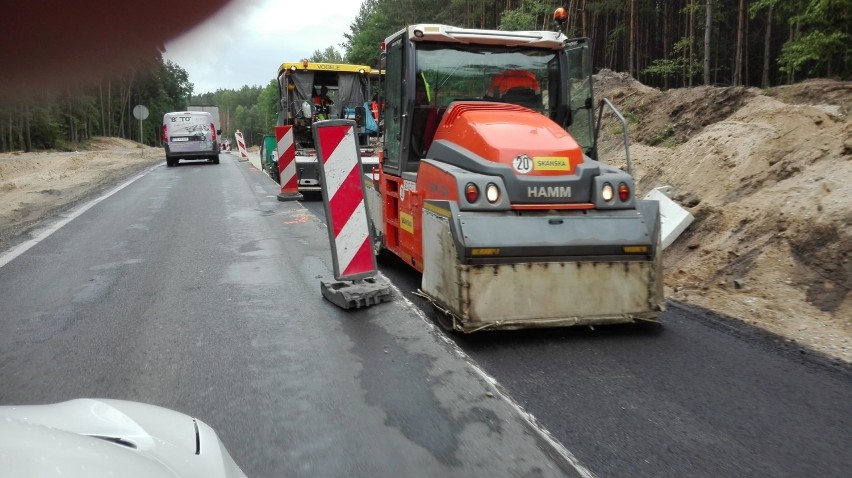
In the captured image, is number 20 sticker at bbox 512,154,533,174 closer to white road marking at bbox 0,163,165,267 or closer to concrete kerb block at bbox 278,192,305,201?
white road marking at bbox 0,163,165,267

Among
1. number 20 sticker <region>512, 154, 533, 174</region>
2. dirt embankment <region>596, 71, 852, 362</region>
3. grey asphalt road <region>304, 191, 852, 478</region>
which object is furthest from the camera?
dirt embankment <region>596, 71, 852, 362</region>

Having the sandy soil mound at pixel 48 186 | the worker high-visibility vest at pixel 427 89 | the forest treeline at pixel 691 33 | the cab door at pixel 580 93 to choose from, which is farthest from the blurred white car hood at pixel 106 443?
the forest treeline at pixel 691 33

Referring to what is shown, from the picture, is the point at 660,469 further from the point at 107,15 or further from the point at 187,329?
the point at 187,329

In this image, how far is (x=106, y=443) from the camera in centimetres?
173

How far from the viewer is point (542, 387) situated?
4.32 metres

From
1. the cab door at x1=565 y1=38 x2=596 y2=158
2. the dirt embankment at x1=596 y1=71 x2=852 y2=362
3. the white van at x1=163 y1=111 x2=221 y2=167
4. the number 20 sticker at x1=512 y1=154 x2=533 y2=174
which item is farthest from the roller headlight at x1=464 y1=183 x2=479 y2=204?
the white van at x1=163 y1=111 x2=221 y2=167

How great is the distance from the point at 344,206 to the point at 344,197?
8 cm

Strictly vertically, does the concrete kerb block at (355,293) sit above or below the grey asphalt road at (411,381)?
above

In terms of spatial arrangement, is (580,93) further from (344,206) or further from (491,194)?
(344,206)

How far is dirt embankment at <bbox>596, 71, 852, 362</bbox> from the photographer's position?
6.16 m

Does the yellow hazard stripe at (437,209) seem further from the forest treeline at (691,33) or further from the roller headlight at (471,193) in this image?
the forest treeline at (691,33)

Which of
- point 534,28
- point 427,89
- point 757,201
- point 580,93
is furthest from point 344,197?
point 534,28

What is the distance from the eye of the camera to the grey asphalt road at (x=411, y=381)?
3426mm

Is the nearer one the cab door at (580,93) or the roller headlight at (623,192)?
the roller headlight at (623,192)
